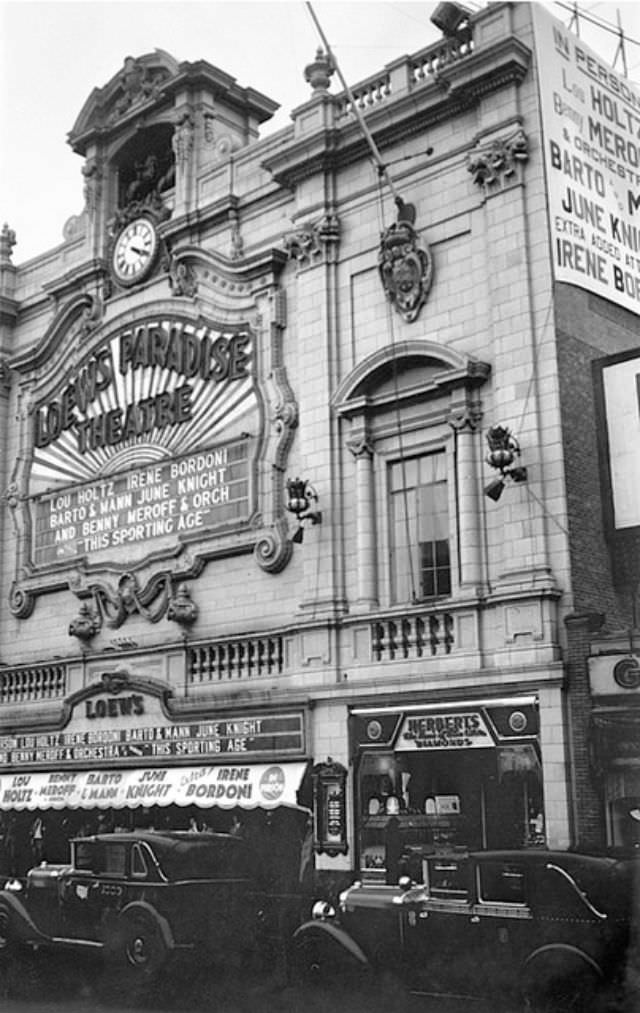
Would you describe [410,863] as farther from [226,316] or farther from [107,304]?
[107,304]

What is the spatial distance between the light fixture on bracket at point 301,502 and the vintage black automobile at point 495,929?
20.8ft

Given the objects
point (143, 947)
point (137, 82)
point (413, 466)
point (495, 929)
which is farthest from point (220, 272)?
point (495, 929)

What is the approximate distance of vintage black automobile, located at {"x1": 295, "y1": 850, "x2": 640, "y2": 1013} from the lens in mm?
14250

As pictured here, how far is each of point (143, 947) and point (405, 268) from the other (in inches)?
457

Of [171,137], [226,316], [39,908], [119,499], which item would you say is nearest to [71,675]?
[119,499]

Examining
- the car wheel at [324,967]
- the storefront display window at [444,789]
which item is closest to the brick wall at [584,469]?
the storefront display window at [444,789]

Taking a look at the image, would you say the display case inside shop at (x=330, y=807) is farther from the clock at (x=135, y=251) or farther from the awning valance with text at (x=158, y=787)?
the clock at (x=135, y=251)

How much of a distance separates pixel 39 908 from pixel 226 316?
1148 centimetres

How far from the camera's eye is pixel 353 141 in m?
22.5

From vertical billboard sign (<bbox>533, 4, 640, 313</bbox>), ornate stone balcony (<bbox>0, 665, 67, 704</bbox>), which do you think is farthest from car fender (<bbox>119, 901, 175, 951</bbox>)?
vertical billboard sign (<bbox>533, 4, 640, 313</bbox>)

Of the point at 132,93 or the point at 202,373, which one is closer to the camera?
the point at 202,373

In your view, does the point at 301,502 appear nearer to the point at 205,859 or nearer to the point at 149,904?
the point at 205,859

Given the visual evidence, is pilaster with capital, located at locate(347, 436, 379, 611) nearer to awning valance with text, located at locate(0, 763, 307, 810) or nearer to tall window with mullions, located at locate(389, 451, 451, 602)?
tall window with mullions, located at locate(389, 451, 451, 602)

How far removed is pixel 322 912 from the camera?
17.8 m
